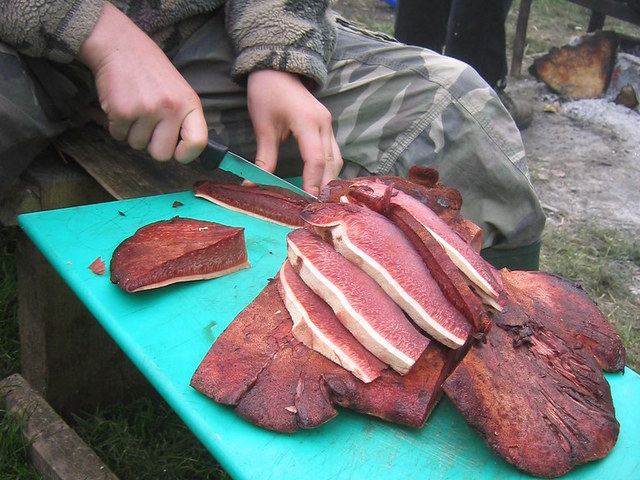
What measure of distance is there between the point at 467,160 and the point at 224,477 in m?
1.45

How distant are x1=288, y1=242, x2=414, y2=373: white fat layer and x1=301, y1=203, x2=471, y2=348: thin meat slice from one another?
0.34 feet

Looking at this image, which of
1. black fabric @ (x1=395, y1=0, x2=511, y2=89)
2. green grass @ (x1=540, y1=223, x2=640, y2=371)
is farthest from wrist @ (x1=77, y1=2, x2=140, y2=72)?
black fabric @ (x1=395, y1=0, x2=511, y2=89)

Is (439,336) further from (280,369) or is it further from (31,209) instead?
(31,209)

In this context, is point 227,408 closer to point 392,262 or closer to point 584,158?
point 392,262

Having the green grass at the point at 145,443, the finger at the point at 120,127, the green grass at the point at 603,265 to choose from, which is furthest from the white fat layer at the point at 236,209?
the green grass at the point at 603,265

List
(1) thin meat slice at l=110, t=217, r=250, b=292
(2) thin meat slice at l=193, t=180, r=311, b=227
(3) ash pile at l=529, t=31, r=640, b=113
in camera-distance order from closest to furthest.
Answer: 1. (1) thin meat slice at l=110, t=217, r=250, b=292
2. (2) thin meat slice at l=193, t=180, r=311, b=227
3. (3) ash pile at l=529, t=31, r=640, b=113

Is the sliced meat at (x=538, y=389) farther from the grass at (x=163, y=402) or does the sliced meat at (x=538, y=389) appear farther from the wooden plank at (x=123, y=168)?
the grass at (x=163, y=402)

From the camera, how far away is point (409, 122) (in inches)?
103

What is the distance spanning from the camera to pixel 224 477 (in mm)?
2576

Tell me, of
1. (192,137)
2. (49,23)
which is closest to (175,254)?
(192,137)

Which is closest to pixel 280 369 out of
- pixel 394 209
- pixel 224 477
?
pixel 394 209

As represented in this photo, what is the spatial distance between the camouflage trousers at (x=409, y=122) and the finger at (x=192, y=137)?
0.53 metres

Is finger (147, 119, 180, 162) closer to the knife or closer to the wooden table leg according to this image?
the knife

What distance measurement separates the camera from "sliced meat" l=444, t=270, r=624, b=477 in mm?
1549
